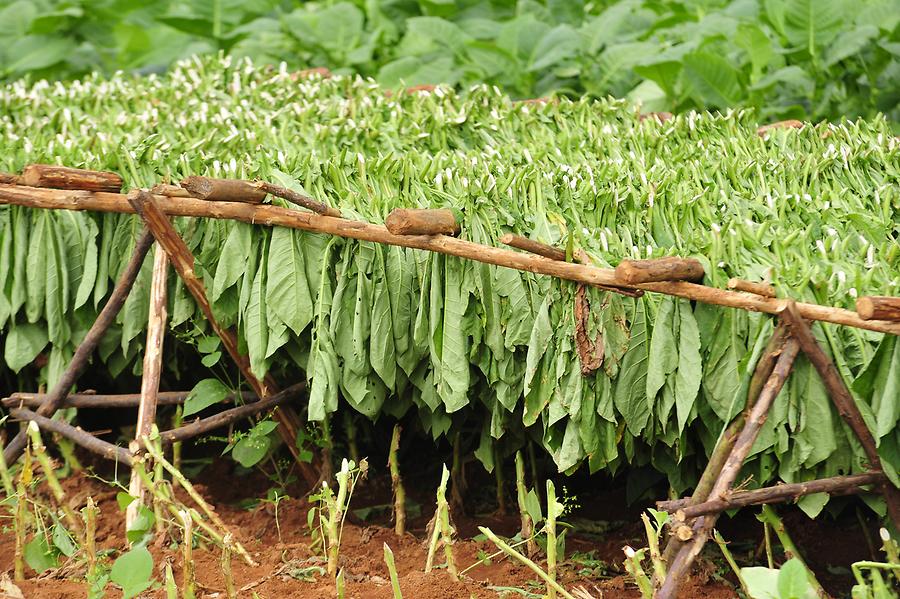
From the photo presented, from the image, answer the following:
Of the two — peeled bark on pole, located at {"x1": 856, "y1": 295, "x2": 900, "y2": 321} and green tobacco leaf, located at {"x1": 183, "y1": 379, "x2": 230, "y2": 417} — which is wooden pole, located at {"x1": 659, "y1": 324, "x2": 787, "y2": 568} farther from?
green tobacco leaf, located at {"x1": 183, "y1": 379, "x2": 230, "y2": 417}

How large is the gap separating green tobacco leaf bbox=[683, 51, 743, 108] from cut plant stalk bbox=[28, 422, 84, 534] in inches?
137

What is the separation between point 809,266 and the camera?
9.67ft

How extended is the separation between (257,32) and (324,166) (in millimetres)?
3561

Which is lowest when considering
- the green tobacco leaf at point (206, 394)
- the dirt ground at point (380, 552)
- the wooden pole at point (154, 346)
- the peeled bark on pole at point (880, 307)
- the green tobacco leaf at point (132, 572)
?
the dirt ground at point (380, 552)

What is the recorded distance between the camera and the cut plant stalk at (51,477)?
120 inches

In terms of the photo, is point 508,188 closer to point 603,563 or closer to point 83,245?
point 603,563

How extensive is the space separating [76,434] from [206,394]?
0.40m

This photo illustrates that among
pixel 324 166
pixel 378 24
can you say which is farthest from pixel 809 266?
pixel 378 24

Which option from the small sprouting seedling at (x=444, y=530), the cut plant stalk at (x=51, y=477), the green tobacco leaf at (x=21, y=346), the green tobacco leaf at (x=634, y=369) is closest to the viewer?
the small sprouting seedling at (x=444, y=530)

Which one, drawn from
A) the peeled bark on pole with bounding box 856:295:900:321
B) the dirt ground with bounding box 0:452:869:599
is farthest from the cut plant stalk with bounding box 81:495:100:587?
the peeled bark on pole with bounding box 856:295:900:321

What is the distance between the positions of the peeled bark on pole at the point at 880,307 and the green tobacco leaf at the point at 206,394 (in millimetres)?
1946

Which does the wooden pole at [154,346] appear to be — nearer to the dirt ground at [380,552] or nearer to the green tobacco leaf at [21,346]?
the dirt ground at [380,552]

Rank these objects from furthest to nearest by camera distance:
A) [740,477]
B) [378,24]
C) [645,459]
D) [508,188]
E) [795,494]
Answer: [378,24], [508,188], [645,459], [740,477], [795,494]

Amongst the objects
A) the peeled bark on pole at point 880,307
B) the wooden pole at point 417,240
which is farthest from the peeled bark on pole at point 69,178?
the peeled bark on pole at point 880,307
